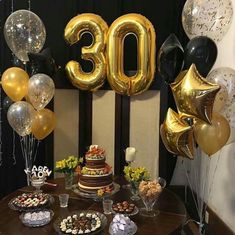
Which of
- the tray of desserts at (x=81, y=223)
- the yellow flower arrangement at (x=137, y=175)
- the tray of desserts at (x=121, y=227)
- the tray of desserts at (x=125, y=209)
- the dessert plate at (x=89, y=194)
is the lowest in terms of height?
the dessert plate at (x=89, y=194)

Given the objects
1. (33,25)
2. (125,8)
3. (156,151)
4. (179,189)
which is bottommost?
(179,189)

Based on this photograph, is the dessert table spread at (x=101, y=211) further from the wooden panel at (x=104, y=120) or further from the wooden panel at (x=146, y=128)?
the wooden panel at (x=104, y=120)

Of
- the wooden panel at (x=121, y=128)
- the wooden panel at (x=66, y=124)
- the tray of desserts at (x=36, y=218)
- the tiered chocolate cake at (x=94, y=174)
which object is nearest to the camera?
the tray of desserts at (x=36, y=218)

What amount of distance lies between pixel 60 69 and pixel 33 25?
672mm

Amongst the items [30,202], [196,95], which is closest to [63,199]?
[30,202]

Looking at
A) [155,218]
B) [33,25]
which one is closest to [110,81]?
[33,25]

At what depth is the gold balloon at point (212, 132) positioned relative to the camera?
6.06 feet

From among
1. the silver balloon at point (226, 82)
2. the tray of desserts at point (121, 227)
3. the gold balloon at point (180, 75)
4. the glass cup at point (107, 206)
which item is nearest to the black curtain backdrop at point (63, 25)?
the gold balloon at point (180, 75)

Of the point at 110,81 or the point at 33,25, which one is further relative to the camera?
the point at 110,81

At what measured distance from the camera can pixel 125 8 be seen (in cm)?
322

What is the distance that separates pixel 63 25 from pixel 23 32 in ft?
3.03

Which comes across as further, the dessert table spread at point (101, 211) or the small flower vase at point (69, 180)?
the small flower vase at point (69, 180)

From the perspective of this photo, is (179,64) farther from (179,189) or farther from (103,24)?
(179,189)

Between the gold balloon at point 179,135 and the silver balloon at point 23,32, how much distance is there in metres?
1.35
